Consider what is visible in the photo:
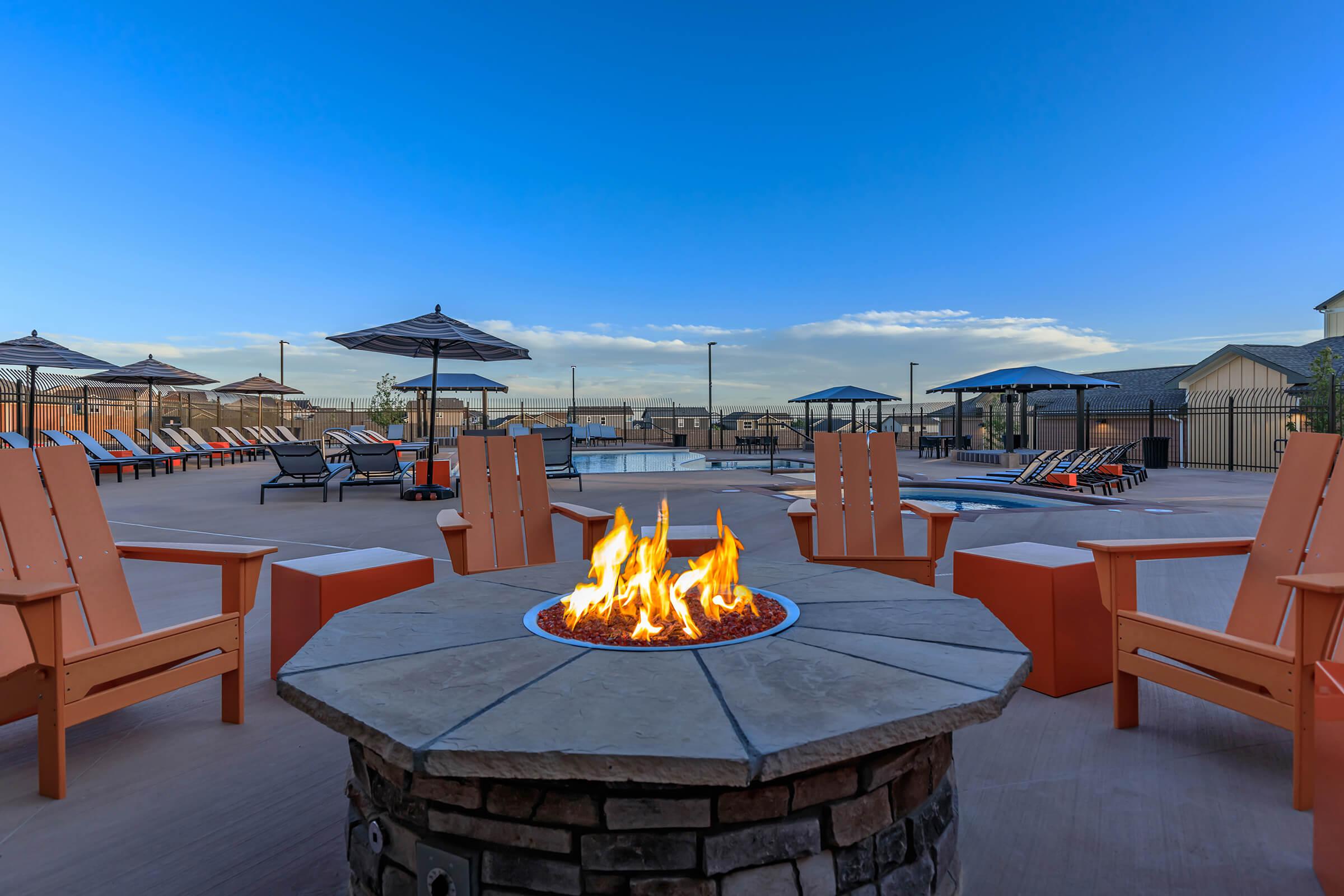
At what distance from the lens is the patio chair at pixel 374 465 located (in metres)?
9.50

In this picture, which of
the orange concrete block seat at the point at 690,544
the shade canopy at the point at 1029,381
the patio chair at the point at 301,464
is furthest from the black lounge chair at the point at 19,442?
the shade canopy at the point at 1029,381

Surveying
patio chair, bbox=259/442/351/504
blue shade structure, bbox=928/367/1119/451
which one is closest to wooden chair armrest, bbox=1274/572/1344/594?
patio chair, bbox=259/442/351/504

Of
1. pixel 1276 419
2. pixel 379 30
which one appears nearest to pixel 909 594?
pixel 379 30

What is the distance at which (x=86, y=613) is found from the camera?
2244mm

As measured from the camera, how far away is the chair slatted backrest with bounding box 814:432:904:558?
11.6 feet

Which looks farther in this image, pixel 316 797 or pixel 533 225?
pixel 533 225

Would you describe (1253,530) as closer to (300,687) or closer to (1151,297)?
(300,687)

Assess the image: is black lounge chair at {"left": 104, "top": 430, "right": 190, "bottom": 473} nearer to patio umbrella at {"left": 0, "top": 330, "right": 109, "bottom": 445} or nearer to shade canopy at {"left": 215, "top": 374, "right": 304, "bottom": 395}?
patio umbrella at {"left": 0, "top": 330, "right": 109, "bottom": 445}

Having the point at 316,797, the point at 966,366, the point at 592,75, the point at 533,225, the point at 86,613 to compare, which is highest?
the point at 592,75

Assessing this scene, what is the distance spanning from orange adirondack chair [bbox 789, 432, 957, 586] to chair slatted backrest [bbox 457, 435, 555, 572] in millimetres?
1420

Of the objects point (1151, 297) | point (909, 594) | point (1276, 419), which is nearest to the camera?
point (909, 594)

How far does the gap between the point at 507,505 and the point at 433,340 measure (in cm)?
651

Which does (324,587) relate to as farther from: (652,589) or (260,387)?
(260,387)

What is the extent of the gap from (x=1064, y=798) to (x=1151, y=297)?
61.9 feet
